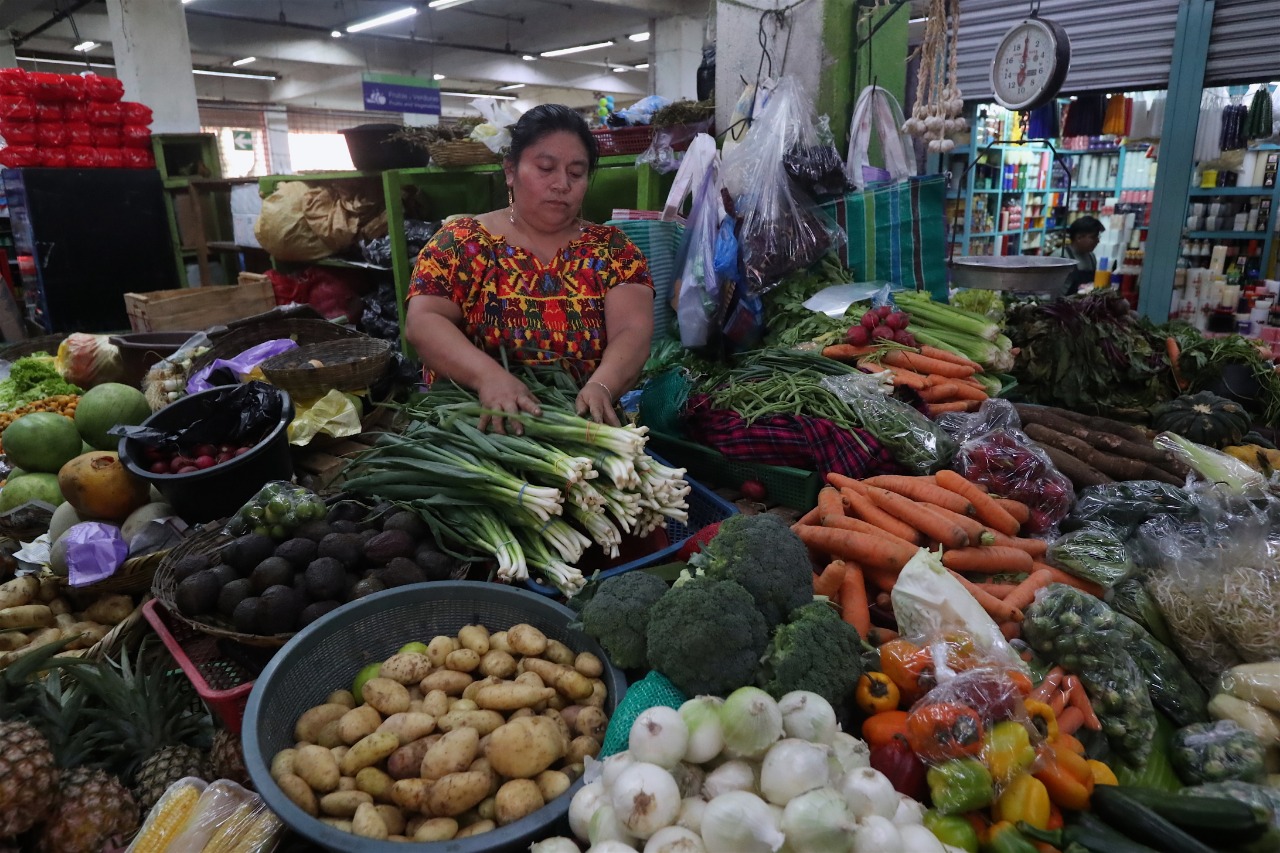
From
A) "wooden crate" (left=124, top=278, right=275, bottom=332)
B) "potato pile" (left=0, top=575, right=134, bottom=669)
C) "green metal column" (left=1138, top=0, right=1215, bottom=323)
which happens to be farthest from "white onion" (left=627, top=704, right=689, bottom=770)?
"green metal column" (left=1138, top=0, right=1215, bottom=323)

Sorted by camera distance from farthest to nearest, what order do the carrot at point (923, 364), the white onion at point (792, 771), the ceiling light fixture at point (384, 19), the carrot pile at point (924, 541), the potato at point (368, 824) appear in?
the ceiling light fixture at point (384, 19)
the carrot at point (923, 364)
the carrot pile at point (924, 541)
the potato at point (368, 824)
the white onion at point (792, 771)

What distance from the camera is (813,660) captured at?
1472mm

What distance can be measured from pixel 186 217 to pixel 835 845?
28.3 ft

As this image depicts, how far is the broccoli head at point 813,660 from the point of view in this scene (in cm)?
145

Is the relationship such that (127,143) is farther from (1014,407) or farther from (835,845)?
(835,845)

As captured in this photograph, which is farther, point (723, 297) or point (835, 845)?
point (723, 297)

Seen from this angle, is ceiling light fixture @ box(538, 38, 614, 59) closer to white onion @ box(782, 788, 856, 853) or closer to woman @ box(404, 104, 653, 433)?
woman @ box(404, 104, 653, 433)

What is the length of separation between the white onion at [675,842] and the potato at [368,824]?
0.50 meters

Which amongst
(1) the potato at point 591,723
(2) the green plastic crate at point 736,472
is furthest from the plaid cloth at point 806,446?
(1) the potato at point 591,723

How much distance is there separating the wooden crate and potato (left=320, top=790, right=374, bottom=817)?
15.8 feet

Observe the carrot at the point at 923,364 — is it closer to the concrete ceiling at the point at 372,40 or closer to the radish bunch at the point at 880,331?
the radish bunch at the point at 880,331

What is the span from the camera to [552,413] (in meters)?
2.20

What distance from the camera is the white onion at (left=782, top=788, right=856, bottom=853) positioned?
3.45ft

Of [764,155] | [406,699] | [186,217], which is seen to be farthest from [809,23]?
[186,217]
